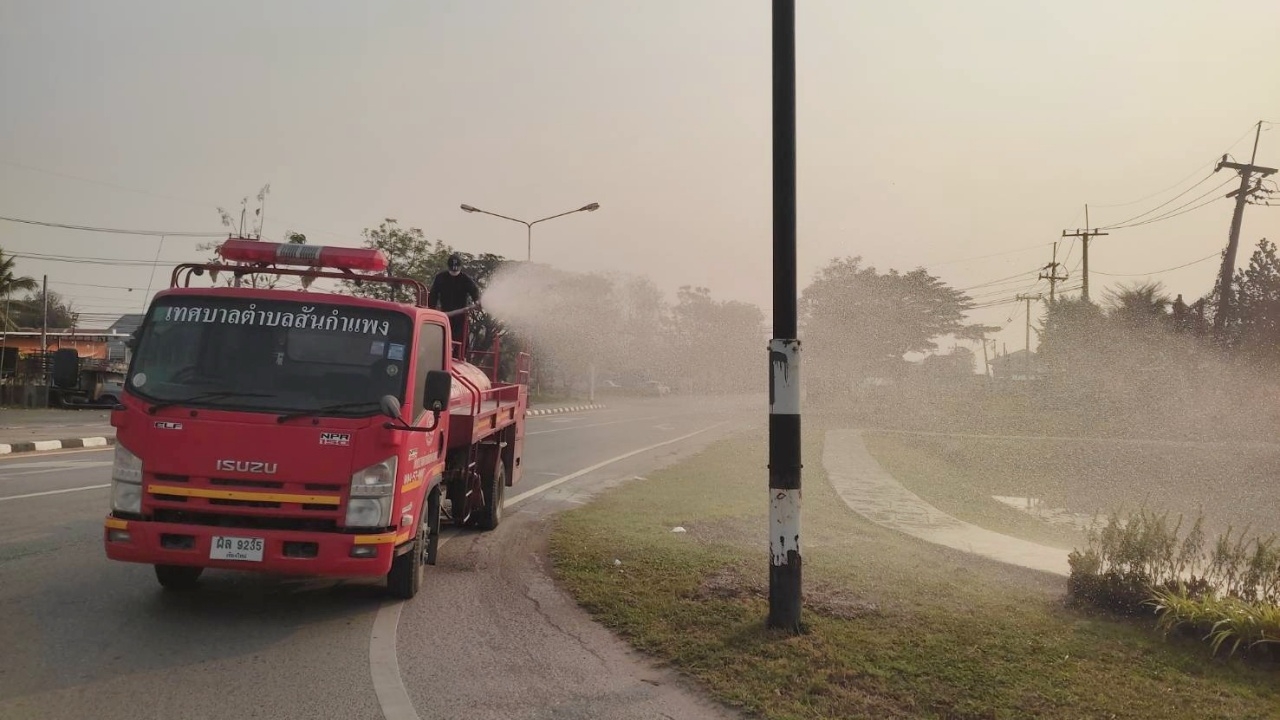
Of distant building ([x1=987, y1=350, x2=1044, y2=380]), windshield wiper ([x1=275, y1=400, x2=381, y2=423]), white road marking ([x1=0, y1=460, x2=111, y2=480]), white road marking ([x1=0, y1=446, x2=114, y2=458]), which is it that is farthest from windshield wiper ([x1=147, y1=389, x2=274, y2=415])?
distant building ([x1=987, y1=350, x2=1044, y2=380])

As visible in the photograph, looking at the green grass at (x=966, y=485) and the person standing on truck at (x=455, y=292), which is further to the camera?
the green grass at (x=966, y=485)

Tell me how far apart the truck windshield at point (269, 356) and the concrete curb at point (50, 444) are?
1363cm

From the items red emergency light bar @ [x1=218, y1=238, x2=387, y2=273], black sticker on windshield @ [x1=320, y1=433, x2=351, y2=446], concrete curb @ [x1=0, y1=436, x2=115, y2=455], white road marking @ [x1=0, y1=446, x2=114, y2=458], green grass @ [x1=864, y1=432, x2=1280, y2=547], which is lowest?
green grass @ [x1=864, y1=432, x2=1280, y2=547]

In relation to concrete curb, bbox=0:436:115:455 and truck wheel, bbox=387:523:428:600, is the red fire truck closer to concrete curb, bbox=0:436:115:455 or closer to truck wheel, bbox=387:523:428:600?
truck wheel, bbox=387:523:428:600

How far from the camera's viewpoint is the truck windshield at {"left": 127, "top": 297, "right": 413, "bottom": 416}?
5.53 m

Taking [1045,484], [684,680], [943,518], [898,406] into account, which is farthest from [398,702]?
[898,406]

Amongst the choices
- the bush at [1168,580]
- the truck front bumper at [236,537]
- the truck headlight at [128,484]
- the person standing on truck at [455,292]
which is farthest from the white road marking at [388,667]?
the bush at [1168,580]

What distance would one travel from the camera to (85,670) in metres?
4.52

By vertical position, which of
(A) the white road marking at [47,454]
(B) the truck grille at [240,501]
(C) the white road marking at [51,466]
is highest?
(B) the truck grille at [240,501]

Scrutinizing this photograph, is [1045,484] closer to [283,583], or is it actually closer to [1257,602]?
[1257,602]

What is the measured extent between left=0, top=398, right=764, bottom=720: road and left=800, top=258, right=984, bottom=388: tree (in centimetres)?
4698

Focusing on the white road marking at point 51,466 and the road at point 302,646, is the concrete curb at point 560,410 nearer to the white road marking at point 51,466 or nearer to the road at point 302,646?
the white road marking at point 51,466

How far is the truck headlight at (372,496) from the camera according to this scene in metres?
5.37

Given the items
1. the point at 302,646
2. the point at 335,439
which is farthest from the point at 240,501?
the point at 302,646
